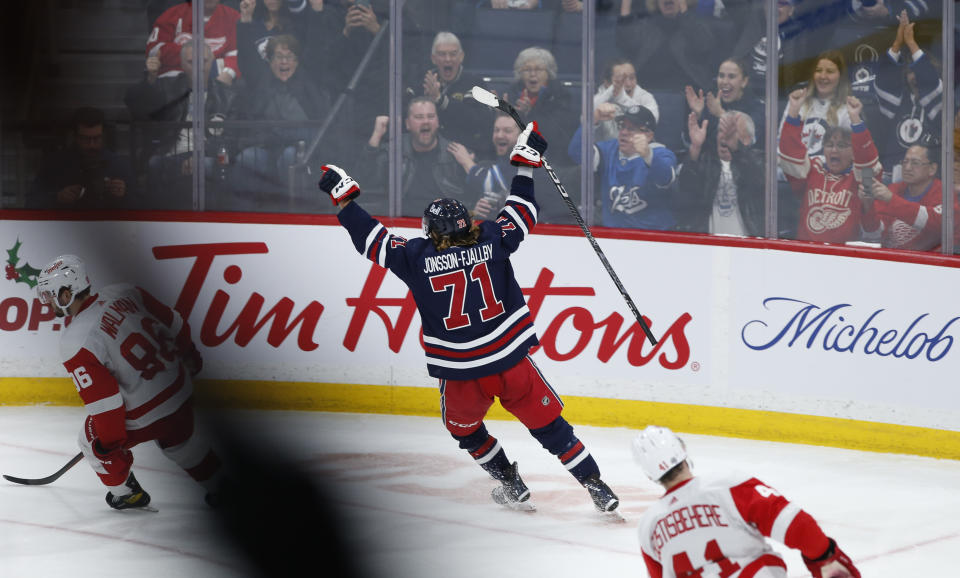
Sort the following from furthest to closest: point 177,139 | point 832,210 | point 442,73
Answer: point 442,73
point 832,210
point 177,139

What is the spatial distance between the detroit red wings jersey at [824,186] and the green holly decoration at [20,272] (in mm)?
3489

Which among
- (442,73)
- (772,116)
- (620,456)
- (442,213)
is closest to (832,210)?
(772,116)

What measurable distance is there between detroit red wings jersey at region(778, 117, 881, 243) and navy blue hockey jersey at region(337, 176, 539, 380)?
6.03ft

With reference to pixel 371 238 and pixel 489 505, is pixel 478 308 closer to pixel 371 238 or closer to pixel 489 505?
pixel 371 238

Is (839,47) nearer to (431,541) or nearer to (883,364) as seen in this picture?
(883,364)

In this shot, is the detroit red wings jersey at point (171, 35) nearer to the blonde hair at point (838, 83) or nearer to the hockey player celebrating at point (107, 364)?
the hockey player celebrating at point (107, 364)

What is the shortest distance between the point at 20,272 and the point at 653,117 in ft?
10.0

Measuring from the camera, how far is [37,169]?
853mm

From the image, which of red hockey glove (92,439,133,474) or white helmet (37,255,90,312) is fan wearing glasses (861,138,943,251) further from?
white helmet (37,255,90,312)

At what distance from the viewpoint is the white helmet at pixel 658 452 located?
2.04 m

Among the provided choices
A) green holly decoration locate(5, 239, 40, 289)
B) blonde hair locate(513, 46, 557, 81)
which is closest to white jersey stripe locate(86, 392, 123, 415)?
green holly decoration locate(5, 239, 40, 289)

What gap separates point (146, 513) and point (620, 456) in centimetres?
196

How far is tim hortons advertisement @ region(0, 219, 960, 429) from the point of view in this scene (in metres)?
4.72

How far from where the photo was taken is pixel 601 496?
12.4ft
